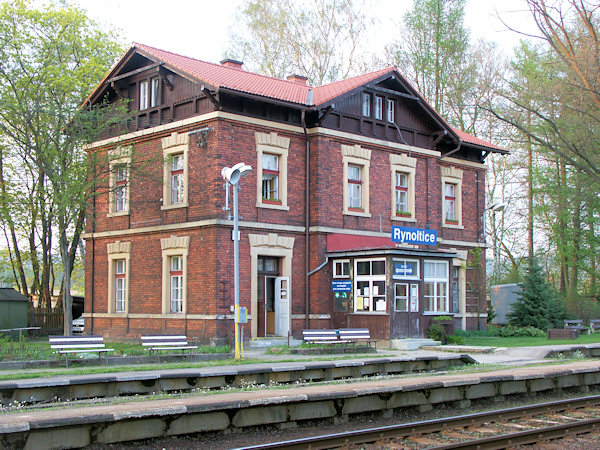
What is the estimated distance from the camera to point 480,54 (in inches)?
1695

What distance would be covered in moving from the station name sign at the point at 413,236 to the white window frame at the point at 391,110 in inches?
192

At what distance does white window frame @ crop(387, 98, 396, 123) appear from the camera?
2814cm

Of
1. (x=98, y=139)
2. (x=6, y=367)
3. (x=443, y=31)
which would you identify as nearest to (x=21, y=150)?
(x=98, y=139)

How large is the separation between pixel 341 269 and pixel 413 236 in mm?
2717

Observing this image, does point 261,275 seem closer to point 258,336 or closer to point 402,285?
point 258,336

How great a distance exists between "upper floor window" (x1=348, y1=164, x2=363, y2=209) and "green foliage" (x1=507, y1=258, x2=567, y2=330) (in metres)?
10.3

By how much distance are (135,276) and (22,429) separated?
59.8 feet

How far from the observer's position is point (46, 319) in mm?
34156

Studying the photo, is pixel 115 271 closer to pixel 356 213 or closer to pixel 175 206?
pixel 175 206

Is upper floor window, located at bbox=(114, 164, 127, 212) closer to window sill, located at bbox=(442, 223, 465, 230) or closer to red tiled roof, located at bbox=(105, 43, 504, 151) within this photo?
red tiled roof, located at bbox=(105, 43, 504, 151)

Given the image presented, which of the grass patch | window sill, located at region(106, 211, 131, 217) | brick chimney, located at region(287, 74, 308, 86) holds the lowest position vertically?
the grass patch

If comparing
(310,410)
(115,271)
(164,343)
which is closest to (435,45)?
(115,271)

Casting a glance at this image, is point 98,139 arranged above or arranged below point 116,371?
above

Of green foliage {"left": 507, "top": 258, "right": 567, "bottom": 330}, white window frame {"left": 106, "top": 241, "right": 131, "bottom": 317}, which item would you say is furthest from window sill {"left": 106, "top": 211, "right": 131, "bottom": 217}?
green foliage {"left": 507, "top": 258, "right": 567, "bottom": 330}
